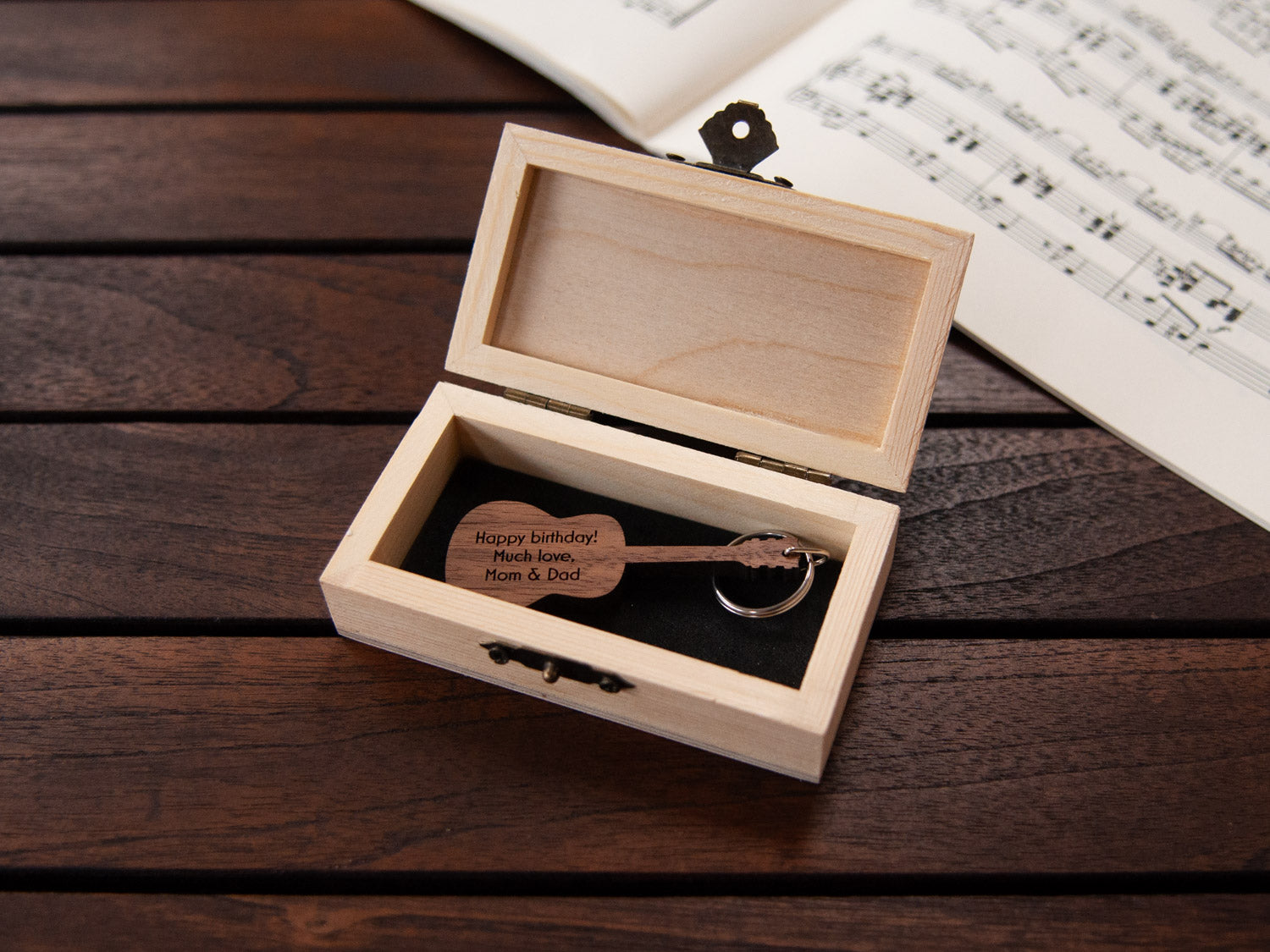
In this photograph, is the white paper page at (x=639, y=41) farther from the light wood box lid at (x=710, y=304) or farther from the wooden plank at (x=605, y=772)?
the wooden plank at (x=605, y=772)

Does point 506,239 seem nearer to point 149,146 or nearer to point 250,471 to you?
point 250,471

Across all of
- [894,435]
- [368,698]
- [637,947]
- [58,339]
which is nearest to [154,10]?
[58,339]

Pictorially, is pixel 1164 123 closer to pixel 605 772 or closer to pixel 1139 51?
pixel 1139 51

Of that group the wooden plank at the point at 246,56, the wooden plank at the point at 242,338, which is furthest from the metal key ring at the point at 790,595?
the wooden plank at the point at 246,56

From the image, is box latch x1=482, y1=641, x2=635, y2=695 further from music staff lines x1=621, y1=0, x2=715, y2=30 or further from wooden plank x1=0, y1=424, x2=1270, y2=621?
music staff lines x1=621, y1=0, x2=715, y2=30

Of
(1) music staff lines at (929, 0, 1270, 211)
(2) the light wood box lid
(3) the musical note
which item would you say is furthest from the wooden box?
(1) music staff lines at (929, 0, 1270, 211)

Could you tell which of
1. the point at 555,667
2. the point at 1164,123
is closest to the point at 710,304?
the point at 555,667
